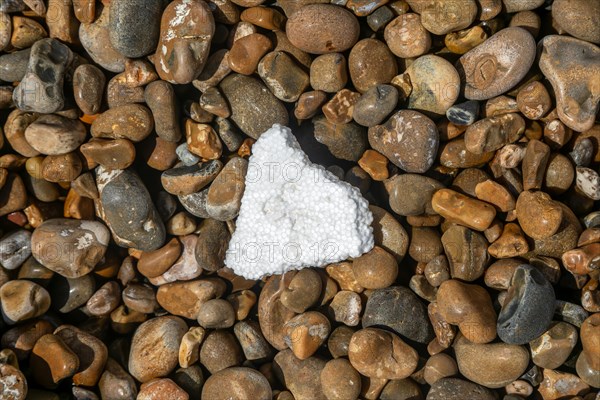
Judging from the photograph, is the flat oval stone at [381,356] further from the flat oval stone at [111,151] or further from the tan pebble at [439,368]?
the flat oval stone at [111,151]

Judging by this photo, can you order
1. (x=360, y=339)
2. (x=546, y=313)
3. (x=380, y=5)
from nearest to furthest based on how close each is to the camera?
(x=546, y=313) < (x=360, y=339) < (x=380, y=5)

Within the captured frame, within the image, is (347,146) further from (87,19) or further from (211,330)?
(87,19)

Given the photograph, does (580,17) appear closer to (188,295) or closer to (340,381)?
(340,381)

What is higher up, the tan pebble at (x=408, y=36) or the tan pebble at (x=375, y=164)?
the tan pebble at (x=408, y=36)

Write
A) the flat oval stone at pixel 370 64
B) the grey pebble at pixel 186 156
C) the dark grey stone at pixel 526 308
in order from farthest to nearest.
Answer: the grey pebble at pixel 186 156
the flat oval stone at pixel 370 64
the dark grey stone at pixel 526 308

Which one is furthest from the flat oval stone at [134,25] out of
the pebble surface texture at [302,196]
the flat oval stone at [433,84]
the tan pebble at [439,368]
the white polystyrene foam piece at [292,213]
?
the tan pebble at [439,368]

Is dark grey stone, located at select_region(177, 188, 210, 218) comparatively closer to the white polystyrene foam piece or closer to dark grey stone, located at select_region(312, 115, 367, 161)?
the white polystyrene foam piece

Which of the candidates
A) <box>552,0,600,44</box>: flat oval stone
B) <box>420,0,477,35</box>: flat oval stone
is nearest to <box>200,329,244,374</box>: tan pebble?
<box>420,0,477,35</box>: flat oval stone

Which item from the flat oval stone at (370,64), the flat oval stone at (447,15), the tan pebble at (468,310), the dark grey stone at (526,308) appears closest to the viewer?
the dark grey stone at (526,308)

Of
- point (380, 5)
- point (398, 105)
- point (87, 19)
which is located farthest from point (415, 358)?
point (87, 19)
